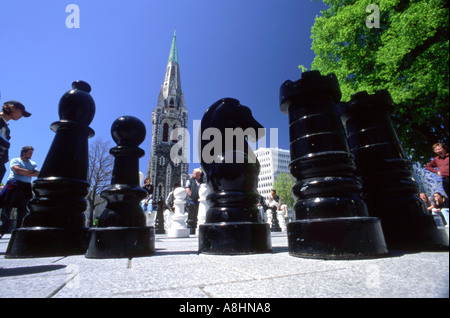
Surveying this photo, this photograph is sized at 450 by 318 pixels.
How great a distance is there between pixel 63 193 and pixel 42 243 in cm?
44

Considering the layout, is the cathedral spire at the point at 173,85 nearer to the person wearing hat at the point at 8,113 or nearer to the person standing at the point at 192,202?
the person standing at the point at 192,202

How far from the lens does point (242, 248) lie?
1704mm

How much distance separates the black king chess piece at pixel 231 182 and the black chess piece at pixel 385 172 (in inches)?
32.9

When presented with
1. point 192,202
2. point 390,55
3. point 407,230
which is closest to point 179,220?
point 192,202

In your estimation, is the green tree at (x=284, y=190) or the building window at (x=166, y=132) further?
the green tree at (x=284, y=190)

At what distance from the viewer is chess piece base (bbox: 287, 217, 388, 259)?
48.9 inches

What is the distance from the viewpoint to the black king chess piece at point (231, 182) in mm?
1745

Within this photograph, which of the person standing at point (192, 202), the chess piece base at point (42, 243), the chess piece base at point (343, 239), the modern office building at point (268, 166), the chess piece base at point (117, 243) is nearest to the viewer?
A: the chess piece base at point (343, 239)

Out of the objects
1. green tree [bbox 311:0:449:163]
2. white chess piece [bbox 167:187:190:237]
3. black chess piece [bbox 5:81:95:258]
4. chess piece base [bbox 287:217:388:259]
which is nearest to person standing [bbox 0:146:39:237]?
black chess piece [bbox 5:81:95:258]

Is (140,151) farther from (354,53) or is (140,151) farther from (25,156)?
(354,53)

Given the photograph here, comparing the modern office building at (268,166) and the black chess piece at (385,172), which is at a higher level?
the modern office building at (268,166)

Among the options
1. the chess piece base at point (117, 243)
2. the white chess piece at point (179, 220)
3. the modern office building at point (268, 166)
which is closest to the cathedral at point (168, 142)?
the white chess piece at point (179, 220)

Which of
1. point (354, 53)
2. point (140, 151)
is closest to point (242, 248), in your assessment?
point (140, 151)
